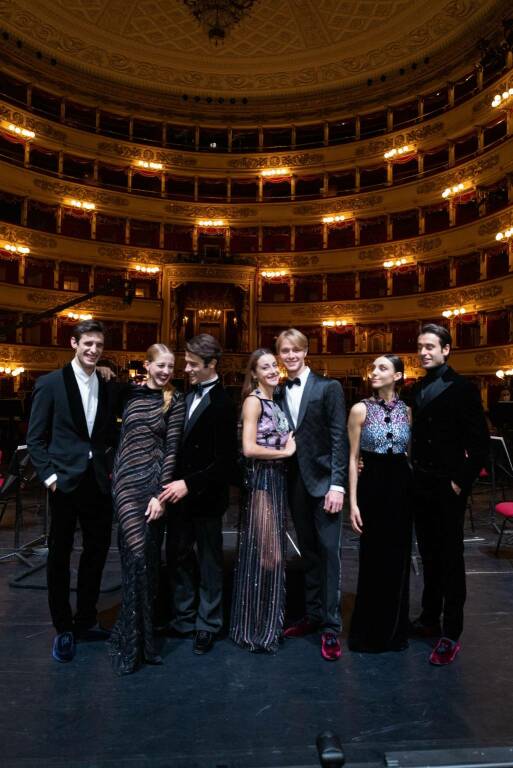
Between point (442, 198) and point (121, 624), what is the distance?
77.3 ft

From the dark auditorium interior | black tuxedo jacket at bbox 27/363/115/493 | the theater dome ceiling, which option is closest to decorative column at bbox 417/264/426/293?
the dark auditorium interior

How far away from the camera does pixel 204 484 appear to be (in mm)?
3264

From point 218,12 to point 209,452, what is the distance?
2241 centimetres

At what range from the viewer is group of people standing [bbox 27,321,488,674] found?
10.5ft

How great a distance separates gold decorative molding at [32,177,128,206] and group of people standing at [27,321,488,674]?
75.9 feet

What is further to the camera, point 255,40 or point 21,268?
point 255,40

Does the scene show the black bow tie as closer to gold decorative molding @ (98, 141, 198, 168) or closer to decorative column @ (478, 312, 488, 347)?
decorative column @ (478, 312, 488, 347)

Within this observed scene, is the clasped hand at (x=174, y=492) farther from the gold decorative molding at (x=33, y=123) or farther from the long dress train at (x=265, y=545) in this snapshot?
the gold decorative molding at (x=33, y=123)

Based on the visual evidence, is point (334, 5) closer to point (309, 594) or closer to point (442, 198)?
point (442, 198)

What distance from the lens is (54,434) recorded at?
3.26 meters

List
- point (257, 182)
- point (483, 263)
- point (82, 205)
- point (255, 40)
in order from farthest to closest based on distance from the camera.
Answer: point (257, 182), point (82, 205), point (255, 40), point (483, 263)

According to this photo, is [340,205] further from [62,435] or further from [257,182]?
[62,435]

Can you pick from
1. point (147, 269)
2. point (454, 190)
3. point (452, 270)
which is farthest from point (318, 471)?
point (147, 269)

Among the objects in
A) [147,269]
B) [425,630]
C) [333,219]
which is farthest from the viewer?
[333,219]
